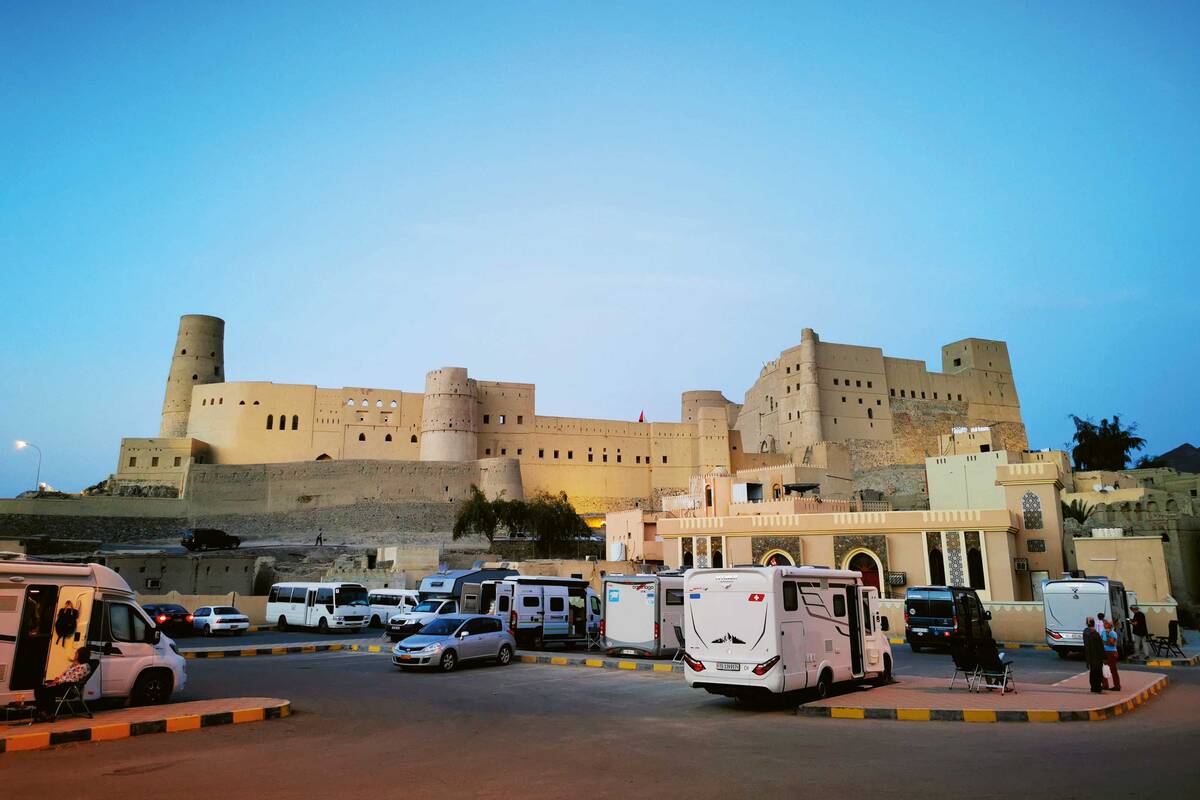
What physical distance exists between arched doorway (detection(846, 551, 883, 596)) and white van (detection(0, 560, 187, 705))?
21.2 meters

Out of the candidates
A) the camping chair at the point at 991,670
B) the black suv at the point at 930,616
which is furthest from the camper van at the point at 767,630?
the black suv at the point at 930,616

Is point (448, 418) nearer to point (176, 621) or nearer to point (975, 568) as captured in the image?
point (176, 621)

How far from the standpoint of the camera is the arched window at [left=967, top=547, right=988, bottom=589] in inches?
975

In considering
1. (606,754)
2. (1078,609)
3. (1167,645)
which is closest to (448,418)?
(1078,609)

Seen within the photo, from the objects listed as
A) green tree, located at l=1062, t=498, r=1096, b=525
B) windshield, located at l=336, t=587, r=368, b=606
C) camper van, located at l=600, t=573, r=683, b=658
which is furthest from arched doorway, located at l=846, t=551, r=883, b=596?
green tree, located at l=1062, t=498, r=1096, b=525

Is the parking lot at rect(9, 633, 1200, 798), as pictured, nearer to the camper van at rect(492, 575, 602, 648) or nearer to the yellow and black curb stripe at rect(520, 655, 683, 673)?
the yellow and black curb stripe at rect(520, 655, 683, 673)

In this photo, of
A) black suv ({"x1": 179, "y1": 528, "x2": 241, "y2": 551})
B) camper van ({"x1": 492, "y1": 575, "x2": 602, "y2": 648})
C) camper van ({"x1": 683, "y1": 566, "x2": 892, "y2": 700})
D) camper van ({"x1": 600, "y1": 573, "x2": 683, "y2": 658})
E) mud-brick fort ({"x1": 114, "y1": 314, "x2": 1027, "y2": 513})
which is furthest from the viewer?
mud-brick fort ({"x1": 114, "y1": 314, "x2": 1027, "y2": 513})

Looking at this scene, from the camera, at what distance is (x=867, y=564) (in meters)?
26.4

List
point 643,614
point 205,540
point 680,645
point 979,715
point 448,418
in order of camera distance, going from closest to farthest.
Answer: point 979,715
point 680,645
point 643,614
point 205,540
point 448,418

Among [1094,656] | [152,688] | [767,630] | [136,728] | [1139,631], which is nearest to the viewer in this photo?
[136,728]

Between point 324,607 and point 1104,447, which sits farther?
point 1104,447

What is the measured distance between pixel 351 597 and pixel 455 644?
11.0 metres

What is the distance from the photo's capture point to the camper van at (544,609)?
19.1 meters

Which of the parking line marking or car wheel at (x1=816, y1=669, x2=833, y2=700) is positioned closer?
the parking line marking
